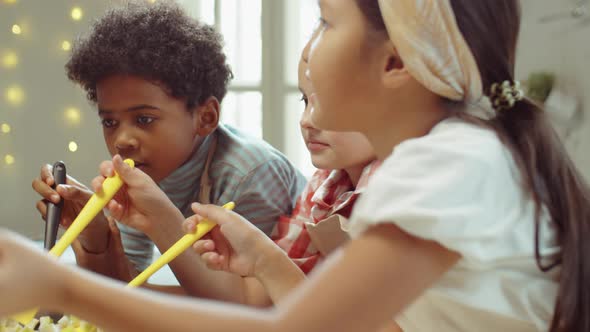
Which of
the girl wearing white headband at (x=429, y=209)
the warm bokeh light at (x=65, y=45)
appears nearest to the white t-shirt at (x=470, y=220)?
the girl wearing white headband at (x=429, y=209)

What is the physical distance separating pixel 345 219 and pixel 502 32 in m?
0.37

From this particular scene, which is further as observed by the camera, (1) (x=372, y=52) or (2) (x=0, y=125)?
(2) (x=0, y=125)

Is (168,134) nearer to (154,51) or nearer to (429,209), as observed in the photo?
(154,51)

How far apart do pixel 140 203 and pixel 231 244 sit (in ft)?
0.51

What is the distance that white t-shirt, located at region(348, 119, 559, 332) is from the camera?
399 mm

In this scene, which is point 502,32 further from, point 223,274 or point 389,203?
point 223,274

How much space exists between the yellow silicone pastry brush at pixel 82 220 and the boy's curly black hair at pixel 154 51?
0.97 ft

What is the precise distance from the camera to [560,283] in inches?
18.6

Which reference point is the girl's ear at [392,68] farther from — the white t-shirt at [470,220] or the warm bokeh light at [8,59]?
the warm bokeh light at [8,59]

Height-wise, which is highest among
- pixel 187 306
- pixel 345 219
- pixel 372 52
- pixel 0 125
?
pixel 372 52

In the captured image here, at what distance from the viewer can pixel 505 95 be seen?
0.52 meters

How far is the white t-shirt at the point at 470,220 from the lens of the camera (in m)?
0.40

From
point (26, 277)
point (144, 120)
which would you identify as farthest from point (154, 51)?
point (26, 277)

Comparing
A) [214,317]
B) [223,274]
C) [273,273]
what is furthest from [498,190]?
[223,274]
